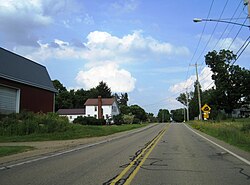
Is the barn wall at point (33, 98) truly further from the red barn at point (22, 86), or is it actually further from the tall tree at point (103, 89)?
the tall tree at point (103, 89)

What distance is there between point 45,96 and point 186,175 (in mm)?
36014

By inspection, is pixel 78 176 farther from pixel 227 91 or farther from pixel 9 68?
pixel 227 91

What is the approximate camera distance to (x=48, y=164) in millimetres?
11695

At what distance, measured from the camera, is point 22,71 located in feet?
130

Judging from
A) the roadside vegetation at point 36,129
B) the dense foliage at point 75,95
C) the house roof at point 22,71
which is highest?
the dense foliage at point 75,95

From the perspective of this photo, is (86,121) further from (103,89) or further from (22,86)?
(103,89)

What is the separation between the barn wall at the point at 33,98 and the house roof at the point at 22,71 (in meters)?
0.52

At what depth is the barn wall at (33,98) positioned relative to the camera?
37062mm

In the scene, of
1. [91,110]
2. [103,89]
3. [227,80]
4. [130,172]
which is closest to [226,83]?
[227,80]

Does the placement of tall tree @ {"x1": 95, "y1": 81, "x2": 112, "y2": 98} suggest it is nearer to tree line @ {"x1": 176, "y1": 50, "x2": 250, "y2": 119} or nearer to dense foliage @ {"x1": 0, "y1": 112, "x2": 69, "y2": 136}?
tree line @ {"x1": 176, "y1": 50, "x2": 250, "y2": 119}

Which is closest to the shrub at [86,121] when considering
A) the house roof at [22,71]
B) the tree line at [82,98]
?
the house roof at [22,71]

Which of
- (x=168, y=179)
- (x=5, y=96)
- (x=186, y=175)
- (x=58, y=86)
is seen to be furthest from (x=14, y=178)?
(x=58, y=86)

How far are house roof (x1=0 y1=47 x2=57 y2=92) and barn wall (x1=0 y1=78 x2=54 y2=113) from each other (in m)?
0.52

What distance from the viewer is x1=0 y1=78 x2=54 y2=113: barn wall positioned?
37.1m
